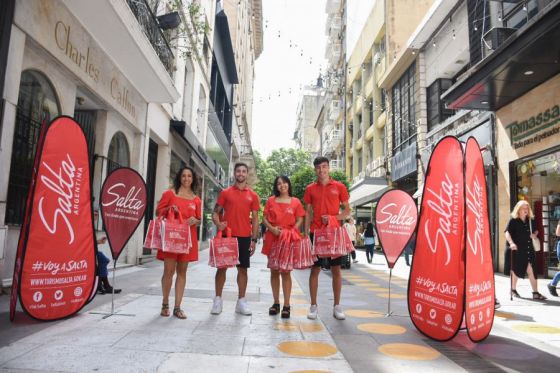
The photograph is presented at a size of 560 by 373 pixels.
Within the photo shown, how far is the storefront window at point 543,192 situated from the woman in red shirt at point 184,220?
10111mm

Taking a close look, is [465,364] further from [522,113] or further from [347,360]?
[522,113]

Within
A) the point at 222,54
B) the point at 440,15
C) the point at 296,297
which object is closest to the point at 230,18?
the point at 222,54

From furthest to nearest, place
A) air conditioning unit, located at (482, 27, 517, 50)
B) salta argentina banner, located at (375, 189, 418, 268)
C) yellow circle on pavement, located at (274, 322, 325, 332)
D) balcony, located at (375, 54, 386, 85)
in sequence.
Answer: balcony, located at (375, 54, 386, 85), air conditioning unit, located at (482, 27, 517, 50), salta argentina banner, located at (375, 189, 418, 268), yellow circle on pavement, located at (274, 322, 325, 332)

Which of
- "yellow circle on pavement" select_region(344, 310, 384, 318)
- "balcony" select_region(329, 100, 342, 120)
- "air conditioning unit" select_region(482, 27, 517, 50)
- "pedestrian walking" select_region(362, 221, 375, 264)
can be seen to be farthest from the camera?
"balcony" select_region(329, 100, 342, 120)

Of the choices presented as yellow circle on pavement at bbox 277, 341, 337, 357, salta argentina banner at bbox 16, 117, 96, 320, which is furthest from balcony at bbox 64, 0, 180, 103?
yellow circle on pavement at bbox 277, 341, 337, 357

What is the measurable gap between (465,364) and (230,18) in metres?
32.4

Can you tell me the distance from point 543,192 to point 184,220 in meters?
11.1

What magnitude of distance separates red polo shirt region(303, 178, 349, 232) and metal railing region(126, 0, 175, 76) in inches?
239

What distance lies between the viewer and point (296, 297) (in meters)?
6.92

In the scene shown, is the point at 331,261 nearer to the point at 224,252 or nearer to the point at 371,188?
the point at 224,252

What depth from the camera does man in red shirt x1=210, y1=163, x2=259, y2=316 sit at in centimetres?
516

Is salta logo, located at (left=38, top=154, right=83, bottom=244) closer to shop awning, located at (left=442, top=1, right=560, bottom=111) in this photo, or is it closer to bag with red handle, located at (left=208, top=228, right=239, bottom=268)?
bag with red handle, located at (left=208, top=228, right=239, bottom=268)

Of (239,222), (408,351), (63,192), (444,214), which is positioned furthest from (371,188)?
(63,192)

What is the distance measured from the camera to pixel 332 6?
43781 mm
